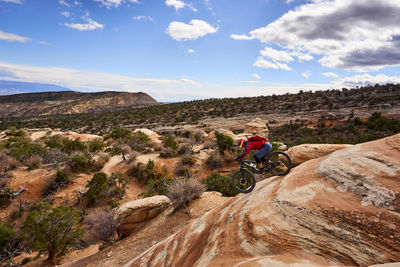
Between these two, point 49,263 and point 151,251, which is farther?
point 49,263

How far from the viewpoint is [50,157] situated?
1831 cm

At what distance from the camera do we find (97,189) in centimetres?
1341

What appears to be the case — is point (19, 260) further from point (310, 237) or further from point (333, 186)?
point (333, 186)

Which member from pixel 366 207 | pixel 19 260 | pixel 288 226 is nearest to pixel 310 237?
pixel 288 226

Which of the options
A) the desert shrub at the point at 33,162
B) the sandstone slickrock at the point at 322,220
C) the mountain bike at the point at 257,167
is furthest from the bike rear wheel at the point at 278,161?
the desert shrub at the point at 33,162

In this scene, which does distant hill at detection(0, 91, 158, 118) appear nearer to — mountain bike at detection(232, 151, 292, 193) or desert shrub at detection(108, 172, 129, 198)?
desert shrub at detection(108, 172, 129, 198)

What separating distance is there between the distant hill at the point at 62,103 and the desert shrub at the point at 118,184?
77354 mm

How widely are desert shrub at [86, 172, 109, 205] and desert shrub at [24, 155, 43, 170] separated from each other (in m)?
7.42

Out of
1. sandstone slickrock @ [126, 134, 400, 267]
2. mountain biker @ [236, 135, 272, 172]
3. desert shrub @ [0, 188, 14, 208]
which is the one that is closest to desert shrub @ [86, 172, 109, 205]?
desert shrub @ [0, 188, 14, 208]

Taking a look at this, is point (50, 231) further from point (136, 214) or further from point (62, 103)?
point (62, 103)

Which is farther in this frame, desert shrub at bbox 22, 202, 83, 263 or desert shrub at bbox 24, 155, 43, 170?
desert shrub at bbox 24, 155, 43, 170

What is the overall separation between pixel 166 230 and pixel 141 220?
162 cm

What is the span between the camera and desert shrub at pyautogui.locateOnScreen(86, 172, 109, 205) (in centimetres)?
1330

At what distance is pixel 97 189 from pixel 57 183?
3.71 meters
